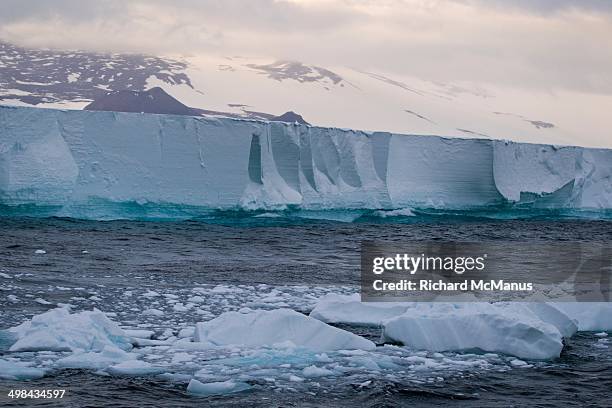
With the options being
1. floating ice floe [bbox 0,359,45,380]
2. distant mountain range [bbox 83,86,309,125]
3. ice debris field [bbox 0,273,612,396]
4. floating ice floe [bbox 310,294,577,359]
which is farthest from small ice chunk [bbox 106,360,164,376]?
distant mountain range [bbox 83,86,309,125]

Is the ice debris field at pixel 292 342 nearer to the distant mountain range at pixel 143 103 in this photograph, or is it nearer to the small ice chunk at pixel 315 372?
the small ice chunk at pixel 315 372

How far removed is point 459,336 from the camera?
244 inches

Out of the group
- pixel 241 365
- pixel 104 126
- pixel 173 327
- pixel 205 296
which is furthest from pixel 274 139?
pixel 241 365

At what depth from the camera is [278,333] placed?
6.12 metres

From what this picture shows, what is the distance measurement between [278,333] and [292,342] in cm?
16

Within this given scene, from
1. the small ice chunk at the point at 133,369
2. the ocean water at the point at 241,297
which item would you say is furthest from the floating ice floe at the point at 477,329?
the small ice chunk at the point at 133,369

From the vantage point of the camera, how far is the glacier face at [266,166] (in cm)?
1477

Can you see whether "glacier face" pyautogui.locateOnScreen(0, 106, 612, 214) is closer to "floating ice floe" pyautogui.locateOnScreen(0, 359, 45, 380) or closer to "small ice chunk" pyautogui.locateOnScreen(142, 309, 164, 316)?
"small ice chunk" pyautogui.locateOnScreen(142, 309, 164, 316)

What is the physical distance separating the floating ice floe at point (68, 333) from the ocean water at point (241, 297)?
153 millimetres

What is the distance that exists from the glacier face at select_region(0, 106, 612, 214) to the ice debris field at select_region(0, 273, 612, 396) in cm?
780

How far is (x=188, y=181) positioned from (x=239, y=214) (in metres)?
1.39

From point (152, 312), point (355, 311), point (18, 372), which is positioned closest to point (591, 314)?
point (355, 311)

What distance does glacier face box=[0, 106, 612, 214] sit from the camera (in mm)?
14773

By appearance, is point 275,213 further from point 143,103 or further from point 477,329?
point 143,103
